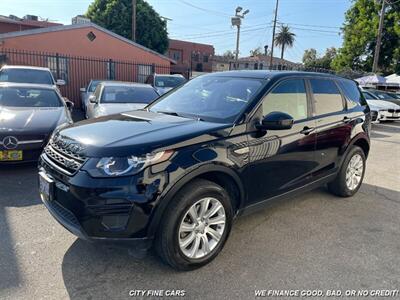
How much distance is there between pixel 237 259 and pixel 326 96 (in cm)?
248

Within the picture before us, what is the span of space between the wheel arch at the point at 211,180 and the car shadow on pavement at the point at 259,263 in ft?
1.52

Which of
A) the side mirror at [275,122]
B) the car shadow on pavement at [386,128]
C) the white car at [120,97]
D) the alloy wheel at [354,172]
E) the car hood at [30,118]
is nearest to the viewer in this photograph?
the side mirror at [275,122]

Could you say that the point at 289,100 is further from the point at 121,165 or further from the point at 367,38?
the point at 367,38

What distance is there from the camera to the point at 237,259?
3.04 metres

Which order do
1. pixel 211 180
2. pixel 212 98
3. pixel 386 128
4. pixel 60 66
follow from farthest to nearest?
pixel 60 66 → pixel 386 128 → pixel 212 98 → pixel 211 180

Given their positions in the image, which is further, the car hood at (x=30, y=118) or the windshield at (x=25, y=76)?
the windshield at (x=25, y=76)

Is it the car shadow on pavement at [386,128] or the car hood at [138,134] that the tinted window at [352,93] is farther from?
the car shadow on pavement at [386,128]

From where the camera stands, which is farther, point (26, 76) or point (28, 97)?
point (26, 76)

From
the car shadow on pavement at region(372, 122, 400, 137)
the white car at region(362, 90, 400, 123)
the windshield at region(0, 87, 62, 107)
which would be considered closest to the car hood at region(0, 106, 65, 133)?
the windshield at region(0, 87, 62, 107)

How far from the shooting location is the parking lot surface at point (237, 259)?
2.60 m

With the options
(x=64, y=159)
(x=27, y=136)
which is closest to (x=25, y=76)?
(x=27, y=136)

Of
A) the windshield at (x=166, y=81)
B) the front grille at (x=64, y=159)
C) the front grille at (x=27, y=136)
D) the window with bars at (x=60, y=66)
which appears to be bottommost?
the front grille at (x=27, y=136)

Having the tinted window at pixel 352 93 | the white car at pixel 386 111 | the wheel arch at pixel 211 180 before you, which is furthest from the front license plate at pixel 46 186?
the white car at pixel 386 111

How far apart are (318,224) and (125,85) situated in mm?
6104
